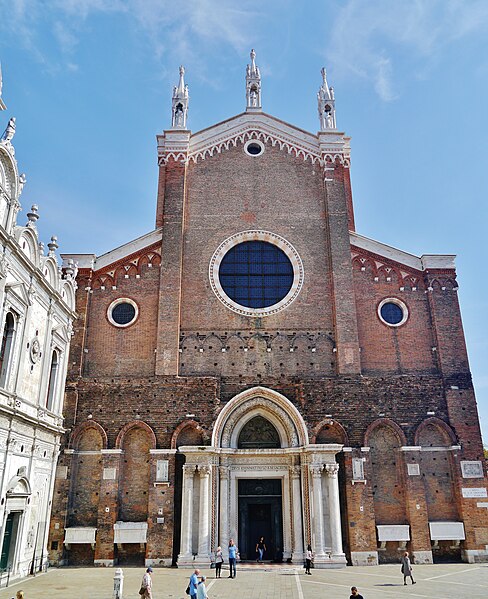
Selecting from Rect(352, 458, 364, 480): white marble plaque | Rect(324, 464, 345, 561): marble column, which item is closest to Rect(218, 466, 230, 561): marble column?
Rect(324, 464, 345, 561): marble column

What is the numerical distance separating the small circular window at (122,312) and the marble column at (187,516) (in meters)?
6.31

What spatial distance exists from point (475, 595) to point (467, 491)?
646 cm

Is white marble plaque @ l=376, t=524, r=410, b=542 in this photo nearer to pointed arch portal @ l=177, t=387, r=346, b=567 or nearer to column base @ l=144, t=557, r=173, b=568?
pointed arch portal @ l=177, t=387, r=346, b=567

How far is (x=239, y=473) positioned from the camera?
20359 millimetres

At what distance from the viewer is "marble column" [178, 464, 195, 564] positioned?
60.9 ft

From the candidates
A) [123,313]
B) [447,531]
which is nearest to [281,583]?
[447,531]

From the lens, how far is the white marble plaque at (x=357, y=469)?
64.2 feet

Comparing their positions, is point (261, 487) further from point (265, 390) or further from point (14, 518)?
point (14, 518)

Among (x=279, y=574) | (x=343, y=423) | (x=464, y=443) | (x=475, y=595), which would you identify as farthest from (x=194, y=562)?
(x=464, y=443)

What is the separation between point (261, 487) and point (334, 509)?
2.96 m

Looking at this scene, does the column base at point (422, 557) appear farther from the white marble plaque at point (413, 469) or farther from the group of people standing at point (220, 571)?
the white marble plaque at point (413, 469)

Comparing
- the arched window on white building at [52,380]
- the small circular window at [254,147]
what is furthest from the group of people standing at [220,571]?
the small circular window at [254,147]

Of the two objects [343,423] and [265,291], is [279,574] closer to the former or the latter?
[343,423]

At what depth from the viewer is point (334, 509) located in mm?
18953
